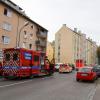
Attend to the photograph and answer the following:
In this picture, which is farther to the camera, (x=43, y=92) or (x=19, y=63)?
(x=19, y=63)

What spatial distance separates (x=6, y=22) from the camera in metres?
40.0

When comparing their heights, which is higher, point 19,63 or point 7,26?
point 7,26

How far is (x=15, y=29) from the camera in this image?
→ 43156 mm

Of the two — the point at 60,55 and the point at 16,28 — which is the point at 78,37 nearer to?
the point at 60,55

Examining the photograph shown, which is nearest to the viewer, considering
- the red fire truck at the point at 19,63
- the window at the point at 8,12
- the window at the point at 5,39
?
the red fire truck at the point at 19,63

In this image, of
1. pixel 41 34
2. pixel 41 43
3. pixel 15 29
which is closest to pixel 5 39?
pixel 15 29

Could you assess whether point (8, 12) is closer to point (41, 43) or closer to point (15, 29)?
point (15, 29)

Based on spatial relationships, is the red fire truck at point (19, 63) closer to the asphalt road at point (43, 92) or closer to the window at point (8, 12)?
the asphalt road at point (43, 92)

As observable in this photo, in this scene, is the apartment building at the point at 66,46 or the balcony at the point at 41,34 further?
the apartment building at the point at 66,46

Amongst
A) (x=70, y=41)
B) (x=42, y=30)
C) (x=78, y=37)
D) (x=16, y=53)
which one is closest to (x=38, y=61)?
→ (x=16, y=53)

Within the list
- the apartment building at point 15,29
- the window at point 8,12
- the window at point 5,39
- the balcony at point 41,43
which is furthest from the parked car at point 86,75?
the balcony at point 41,43

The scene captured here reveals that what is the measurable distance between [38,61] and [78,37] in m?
72.7

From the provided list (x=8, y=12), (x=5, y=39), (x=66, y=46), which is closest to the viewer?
(x=5, y=39)

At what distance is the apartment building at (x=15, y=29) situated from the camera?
3900 centimetres
